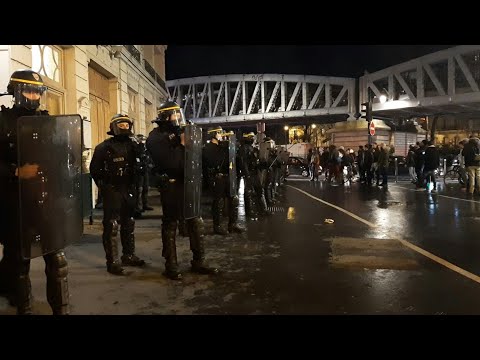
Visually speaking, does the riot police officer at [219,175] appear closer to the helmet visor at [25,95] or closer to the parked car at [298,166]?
the helmet visor at [25,95]

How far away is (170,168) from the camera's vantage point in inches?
189

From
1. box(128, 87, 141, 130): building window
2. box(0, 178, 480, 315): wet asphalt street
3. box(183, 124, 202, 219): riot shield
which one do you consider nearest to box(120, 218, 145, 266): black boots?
box(0, 178, 480, 315): wet asphalt street

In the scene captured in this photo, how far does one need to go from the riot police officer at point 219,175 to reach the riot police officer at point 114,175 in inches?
80.2

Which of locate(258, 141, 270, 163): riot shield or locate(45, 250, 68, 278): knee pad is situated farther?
locate(258, 141, 270, 163): riot shield

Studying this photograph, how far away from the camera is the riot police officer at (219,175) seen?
24.0 ft

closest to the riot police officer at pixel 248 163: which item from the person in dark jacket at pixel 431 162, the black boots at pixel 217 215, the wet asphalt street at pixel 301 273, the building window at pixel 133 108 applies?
the wet asphalt street at pixel 301 273

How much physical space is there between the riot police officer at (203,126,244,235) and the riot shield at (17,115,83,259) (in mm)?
3832

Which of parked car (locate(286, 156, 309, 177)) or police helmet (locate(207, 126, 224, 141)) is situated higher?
police helmet (locate(207, 126, 224, 141))

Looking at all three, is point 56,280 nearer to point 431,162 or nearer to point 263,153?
point 263,153

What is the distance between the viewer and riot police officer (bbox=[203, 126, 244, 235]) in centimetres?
730

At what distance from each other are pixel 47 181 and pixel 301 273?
120 inches

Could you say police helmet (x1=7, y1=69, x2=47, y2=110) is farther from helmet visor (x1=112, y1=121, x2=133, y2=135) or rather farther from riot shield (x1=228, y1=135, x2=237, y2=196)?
riot shield (x1=228, y1=135, x2=237, y2=196)

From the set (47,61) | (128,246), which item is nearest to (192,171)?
(128,246)
